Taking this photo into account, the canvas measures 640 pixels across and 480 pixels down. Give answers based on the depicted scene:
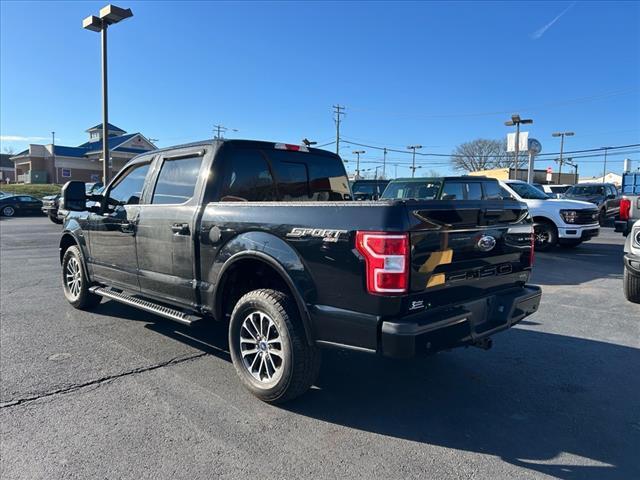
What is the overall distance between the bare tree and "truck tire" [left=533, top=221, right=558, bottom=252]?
75972mm

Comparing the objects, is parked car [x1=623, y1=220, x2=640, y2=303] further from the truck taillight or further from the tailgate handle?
the truck taillight

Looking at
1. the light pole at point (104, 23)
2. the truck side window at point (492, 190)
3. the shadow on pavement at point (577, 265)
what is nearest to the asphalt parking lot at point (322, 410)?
the shadow on pavement at point (577, 265)

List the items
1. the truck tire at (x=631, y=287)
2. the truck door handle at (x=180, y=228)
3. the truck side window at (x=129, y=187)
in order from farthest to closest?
the truck tire at (x=631, y=287), the truck side window at (x=129, y=187), the truck door handle at (x=180, y=228)

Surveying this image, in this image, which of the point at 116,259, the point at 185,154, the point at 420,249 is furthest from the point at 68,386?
the point at 420,249

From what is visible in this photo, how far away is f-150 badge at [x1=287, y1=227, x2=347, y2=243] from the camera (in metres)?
2.98

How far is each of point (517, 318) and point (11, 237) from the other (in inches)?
680

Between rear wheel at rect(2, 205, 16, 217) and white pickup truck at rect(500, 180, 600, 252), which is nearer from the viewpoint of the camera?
white pickup truck at rect(500, 180, 600, 252)

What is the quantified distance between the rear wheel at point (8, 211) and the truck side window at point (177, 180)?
3035 centimetres

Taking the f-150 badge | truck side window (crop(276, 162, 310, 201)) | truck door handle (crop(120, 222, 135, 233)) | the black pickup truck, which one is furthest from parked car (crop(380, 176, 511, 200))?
the f-150 badge

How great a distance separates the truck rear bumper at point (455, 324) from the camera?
9.06ft

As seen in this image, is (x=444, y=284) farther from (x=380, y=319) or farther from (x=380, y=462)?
(x=380, y=462)

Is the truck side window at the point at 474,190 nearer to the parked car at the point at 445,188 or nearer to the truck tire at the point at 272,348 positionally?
the parked car at the point at 445,188

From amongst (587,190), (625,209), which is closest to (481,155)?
(587,190)

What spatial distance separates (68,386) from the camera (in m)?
3.76
